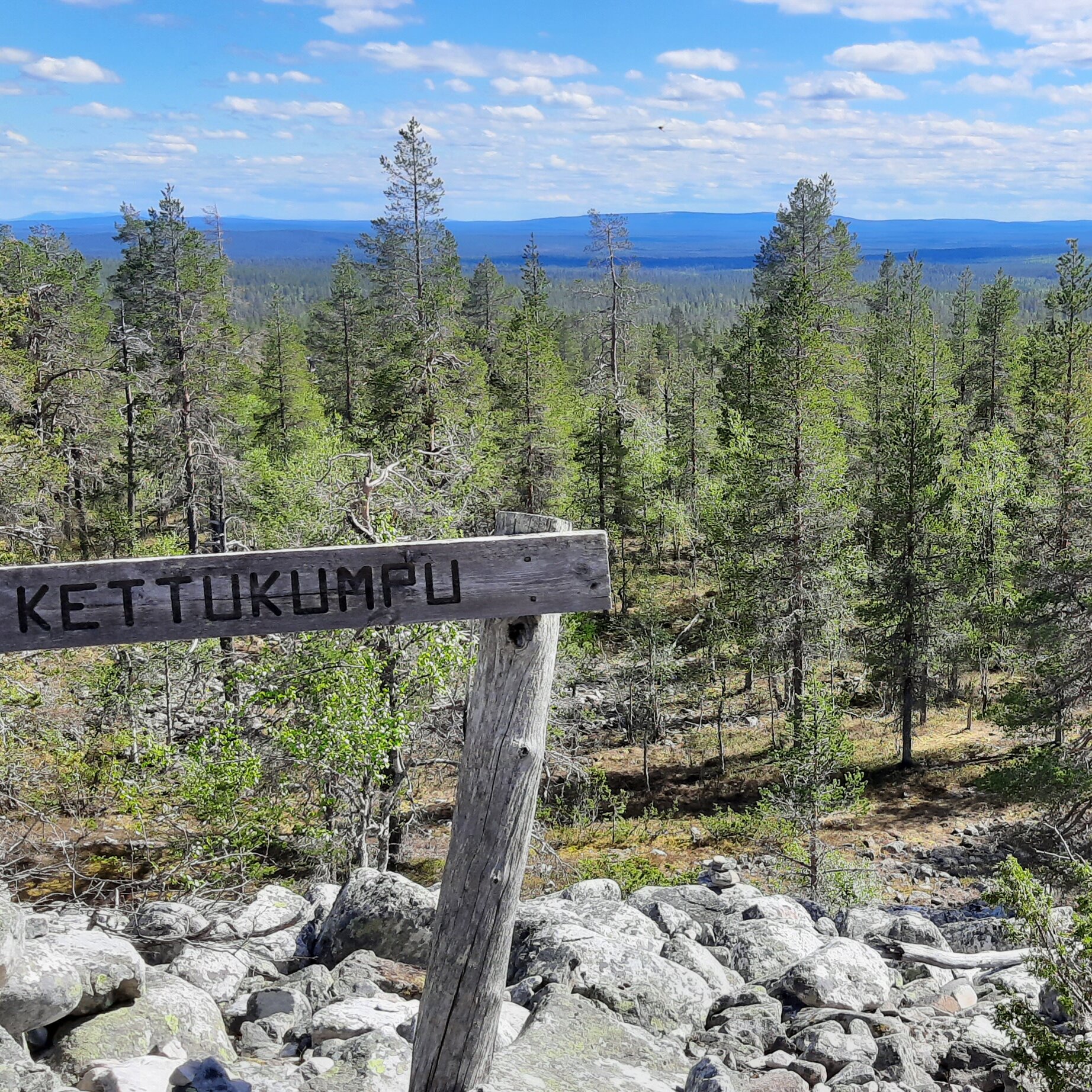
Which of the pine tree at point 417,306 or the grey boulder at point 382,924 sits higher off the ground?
the pine tree at point 417,306

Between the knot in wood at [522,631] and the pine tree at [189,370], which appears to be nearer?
the knot in wood at [522,631]

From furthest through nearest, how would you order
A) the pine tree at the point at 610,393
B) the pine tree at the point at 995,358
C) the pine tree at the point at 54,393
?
the pine tree at the point at 995,358 → the pine tree at the point at 610,393 → the pine tree at the point at 54,393

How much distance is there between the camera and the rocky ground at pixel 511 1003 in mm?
5098

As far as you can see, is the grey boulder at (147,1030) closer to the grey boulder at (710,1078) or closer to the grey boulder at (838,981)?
the grey boulder at (710,1078)

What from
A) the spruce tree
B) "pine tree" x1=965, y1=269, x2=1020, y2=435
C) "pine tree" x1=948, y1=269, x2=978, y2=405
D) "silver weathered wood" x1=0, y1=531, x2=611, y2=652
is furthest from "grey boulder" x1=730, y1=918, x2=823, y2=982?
"pine tree" x1=948, y1=269, x2=978, y2=405

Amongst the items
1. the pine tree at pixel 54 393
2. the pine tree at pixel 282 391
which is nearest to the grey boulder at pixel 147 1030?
the pine tree at pixel 54 393

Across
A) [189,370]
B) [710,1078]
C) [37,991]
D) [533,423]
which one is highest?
[189,370]

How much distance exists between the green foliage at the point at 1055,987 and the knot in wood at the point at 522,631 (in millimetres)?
3175

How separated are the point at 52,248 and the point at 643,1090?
158 feet

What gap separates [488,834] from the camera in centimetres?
414

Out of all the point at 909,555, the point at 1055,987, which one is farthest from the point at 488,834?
the point at 909,555

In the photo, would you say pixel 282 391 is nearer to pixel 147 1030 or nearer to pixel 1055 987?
pixel 147 1030

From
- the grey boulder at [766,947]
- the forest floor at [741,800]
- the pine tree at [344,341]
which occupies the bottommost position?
the forest floor at [741,800]

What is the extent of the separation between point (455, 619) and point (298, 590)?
650 millimetres
